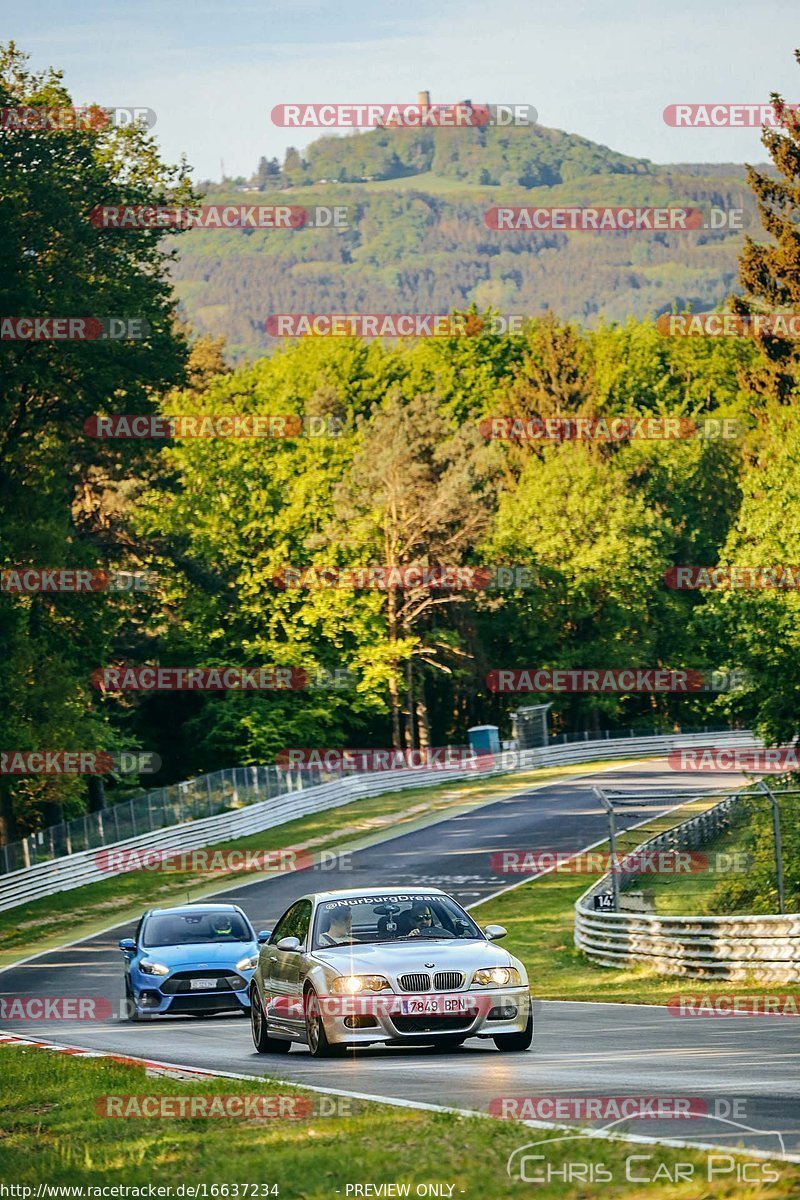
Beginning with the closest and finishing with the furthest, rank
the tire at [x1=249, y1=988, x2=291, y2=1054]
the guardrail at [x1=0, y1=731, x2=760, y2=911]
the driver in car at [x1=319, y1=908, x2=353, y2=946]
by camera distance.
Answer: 1. the driver in car at [x1=319, y1=908, x2=353, y2=946]
2. the tire at [x1=249, y1=988, x2=291, y2=1054]
3. the guardrail at [x1=0, y1=731, x2=760, y2=911]

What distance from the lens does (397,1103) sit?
10.9 metres

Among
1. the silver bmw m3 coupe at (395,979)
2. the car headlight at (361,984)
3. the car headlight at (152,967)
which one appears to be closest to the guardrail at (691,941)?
the car headlight at (152,967)

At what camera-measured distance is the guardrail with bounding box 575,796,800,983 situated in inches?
854

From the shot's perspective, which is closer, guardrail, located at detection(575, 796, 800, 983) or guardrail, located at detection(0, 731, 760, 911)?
guardrail, located at detection(575, 796, 800, 983)

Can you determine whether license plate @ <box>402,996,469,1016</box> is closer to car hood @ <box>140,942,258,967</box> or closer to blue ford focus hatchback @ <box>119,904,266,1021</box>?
blue ford focus hatchback @ <box>119,904,266,1021</box>

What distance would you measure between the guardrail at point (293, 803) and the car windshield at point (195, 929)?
66.6ft

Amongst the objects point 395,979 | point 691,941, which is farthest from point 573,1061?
Result: point 691,941

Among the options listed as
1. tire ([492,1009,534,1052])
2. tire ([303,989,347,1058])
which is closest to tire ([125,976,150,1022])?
tire ([303,989,347,1058])

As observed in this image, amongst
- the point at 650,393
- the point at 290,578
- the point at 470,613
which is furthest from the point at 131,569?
the point at 650,393

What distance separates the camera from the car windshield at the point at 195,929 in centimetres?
2286

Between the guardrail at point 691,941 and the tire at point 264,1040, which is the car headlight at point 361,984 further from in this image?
the guardrail at point 691,941

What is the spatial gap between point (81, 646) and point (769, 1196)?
45751 mm

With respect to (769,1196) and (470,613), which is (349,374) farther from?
(769,1196)

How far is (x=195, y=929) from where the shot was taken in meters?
23.1
